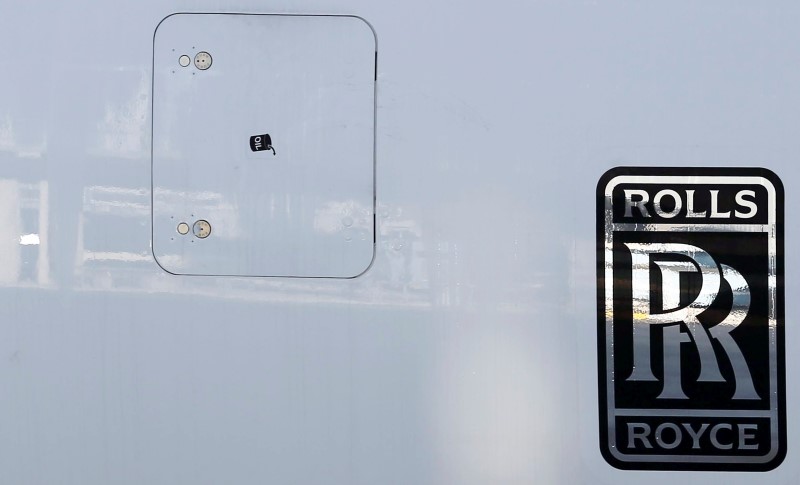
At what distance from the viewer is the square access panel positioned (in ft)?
5.47

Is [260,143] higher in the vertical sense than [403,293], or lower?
higher

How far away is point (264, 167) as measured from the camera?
5.49ft

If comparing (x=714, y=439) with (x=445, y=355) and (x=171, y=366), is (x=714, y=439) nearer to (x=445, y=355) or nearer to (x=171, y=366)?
(x=445, y=355)

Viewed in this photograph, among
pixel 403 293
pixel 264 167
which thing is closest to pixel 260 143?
pixel 264 167

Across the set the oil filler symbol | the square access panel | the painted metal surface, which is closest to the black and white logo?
the painted metal surface

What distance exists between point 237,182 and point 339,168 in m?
0.23

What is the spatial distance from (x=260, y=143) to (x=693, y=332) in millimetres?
1032

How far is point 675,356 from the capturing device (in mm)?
1651

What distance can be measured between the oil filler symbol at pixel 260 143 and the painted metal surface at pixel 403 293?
0.24m

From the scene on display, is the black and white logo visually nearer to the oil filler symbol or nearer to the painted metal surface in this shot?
the painted metal surface

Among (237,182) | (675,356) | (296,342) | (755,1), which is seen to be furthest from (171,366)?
(755,1)

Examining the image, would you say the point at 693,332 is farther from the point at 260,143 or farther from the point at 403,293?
the point at 260,143

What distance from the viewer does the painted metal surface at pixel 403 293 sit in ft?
5.44

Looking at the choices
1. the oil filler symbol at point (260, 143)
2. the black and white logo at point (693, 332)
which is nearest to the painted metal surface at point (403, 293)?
the black and white logo at point (693, 332)
